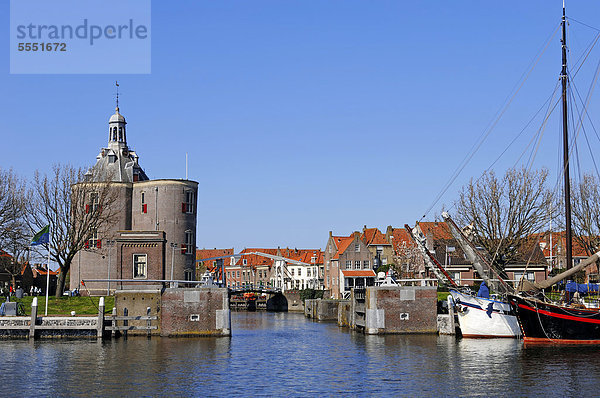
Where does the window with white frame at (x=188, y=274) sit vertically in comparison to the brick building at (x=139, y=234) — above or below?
below

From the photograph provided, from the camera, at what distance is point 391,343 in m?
45.8

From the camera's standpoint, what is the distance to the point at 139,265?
7762cm

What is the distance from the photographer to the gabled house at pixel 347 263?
322ft

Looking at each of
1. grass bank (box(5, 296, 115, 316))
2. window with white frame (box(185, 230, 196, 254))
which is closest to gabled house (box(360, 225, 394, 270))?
window with white frame (box(185, 230, 196, 254))

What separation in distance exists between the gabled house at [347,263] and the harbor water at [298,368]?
160 feet

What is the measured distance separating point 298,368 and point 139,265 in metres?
44.9

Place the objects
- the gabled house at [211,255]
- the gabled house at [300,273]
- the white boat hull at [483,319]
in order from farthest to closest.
Answer: the gabled house at [211,255] < the gabled house at [300,273] < the white boat hull at [483,319]

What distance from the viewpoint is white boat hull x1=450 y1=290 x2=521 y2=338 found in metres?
49.0

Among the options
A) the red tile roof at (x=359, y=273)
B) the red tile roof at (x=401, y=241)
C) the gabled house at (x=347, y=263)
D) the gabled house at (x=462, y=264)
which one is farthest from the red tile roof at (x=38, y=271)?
the gabled house at (x=462, y=264)

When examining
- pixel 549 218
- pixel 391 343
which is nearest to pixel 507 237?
pixel 549 218

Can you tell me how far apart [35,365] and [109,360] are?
3.71m

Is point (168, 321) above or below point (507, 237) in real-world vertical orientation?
below

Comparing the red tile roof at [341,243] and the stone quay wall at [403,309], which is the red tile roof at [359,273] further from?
the stone quay wall at [403,309]

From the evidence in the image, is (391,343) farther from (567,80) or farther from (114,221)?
(114,221)
